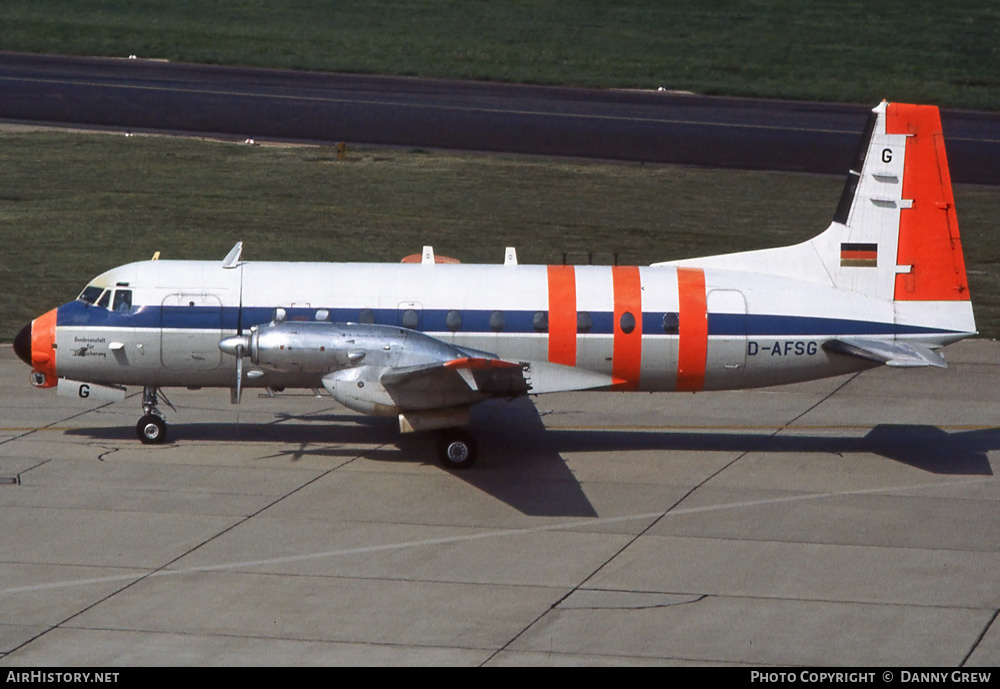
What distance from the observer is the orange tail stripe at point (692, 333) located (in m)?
21.6

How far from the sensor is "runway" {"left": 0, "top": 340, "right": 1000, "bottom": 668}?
14734mm

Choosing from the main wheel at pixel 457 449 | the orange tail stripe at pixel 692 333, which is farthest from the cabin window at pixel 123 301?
the orange tail stripe at pixel 692 333

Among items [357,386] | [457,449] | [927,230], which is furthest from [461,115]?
[357,386]

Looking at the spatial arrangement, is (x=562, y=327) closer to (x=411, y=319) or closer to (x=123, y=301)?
(x=411, y=319)

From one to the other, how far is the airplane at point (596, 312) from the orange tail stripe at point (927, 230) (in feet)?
0.08

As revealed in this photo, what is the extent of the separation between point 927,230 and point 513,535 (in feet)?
29.5

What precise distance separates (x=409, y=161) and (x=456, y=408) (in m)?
27.1

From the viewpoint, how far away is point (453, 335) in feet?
70.5

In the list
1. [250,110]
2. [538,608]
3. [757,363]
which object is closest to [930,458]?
[757,363]

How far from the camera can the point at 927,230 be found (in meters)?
21.9

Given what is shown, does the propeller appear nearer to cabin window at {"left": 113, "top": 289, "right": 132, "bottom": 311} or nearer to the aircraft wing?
cabin window at {"left": 113, "top": 289, "right": 132, "bottom": 311}

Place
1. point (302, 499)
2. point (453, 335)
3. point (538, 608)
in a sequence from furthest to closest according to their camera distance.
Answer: point (453, 335), point (302, 499), point (538, 608)

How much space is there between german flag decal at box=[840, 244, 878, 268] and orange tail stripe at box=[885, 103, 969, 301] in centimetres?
42

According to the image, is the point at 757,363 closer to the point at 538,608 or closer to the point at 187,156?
the point at 538,608
